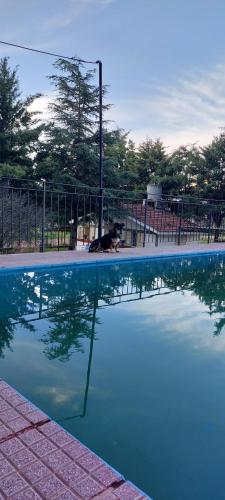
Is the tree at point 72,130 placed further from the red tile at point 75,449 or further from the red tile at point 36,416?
the red tile at point 75,449

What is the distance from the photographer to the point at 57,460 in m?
1.25

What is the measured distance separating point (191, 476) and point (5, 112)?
44.7 ft

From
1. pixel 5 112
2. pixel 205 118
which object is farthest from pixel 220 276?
pixel 5 112

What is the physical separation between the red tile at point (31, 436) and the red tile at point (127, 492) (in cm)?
39

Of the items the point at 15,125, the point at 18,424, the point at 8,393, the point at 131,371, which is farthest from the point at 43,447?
the point at 15,125

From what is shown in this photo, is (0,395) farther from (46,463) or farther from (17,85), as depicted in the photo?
(17,85)

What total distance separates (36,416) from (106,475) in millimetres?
456

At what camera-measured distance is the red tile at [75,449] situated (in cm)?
128

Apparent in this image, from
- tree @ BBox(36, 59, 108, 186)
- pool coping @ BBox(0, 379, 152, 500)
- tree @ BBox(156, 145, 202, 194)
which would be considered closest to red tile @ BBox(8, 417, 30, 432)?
pool coping @ BBox(0, 379, 152, 500)

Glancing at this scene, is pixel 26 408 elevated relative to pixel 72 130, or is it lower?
lower

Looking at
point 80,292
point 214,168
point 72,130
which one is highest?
point 72,130

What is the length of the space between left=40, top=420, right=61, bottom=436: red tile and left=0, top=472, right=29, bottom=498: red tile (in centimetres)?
25

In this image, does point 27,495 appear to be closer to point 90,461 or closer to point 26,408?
point 90,461

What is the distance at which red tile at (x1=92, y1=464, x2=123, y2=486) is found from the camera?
117cm
